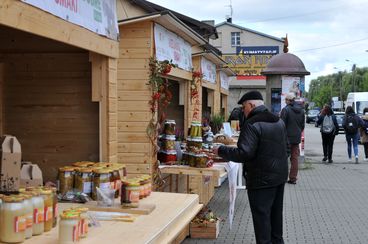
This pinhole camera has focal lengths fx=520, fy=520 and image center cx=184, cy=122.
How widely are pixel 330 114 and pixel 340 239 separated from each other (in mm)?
9588

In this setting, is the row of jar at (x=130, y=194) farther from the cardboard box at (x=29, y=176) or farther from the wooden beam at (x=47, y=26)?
the wooden beam at (x=47, y=26)

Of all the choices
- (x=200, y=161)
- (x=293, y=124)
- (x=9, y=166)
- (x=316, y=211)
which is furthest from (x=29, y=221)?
(x=293, y=124)

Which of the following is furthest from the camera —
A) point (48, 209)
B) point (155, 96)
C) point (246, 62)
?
point (246, 62)

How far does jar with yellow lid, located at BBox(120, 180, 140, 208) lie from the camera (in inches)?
157

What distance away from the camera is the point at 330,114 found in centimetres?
1644

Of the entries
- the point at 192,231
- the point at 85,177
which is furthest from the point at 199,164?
the point at 85,177

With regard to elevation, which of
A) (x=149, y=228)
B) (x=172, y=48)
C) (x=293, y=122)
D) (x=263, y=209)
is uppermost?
(x=172, y=48)

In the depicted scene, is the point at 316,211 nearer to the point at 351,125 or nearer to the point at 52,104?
the point at 52,104

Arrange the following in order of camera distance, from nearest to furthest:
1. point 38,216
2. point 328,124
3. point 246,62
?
1. point 38,216
2. point 328,124
3. point 246,62

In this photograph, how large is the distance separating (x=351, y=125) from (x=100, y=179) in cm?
1435

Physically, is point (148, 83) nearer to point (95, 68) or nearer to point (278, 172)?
point (95, 68)

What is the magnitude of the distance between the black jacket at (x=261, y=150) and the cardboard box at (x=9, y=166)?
2393 mm

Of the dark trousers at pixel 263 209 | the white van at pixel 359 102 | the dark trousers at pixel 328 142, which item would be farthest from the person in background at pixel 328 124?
the white van at pixel 359 102

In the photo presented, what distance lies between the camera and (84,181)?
14.3 ft
